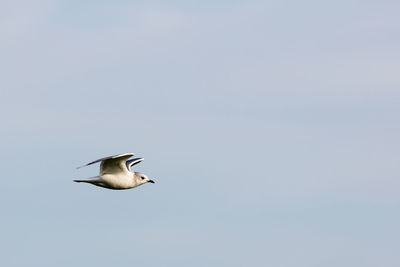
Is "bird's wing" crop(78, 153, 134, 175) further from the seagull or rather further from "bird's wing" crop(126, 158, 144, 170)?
"bird's wing" crop(126, 158, 144, 170)

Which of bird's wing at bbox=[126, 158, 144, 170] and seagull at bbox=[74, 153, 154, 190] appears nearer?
seagull at bbox=[74, 153, 154, 190]

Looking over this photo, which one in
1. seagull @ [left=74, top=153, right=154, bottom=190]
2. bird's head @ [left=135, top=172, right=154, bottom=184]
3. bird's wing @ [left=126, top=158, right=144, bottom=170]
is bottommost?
seagull @ [left=74, top=153, right=154, bottom=190]

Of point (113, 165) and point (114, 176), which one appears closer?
point (113, 165)

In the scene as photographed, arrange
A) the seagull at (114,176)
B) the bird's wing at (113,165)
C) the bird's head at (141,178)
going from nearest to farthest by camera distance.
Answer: the bird's wing at (113,165), the seagull at (114,176), the bird's head at (141,178)

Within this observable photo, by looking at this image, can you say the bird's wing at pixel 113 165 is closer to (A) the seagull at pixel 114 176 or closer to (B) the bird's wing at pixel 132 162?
(A) the seagull at pixel 114 176

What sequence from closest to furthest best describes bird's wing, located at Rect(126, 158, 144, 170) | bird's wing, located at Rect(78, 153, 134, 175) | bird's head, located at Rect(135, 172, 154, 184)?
bird's wing, located at Rect(78, 153, 134, 175)
bird's head, located at Rect(135, 172, 154, 184)
bird's wing, located at Rect(126, 158, 144, 170)

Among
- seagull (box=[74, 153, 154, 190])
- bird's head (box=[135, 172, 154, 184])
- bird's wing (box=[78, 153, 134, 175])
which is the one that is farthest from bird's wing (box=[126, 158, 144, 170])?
bird's wing (box=[78, 153, 134, 175])

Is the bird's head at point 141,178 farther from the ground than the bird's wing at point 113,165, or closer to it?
farther from the ground

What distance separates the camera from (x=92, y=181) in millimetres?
71250

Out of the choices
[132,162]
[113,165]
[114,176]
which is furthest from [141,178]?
[113,165]

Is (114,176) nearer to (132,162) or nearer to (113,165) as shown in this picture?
(113,165)

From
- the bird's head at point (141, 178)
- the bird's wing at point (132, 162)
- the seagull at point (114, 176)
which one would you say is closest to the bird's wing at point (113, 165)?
the seagull at point (114, 176)

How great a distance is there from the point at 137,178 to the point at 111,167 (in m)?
2.92

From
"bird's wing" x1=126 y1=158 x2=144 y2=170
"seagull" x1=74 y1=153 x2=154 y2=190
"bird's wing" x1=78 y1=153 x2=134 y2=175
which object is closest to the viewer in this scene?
"bird's wing" x1=78 y1=153 x2=134 y2=175
